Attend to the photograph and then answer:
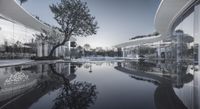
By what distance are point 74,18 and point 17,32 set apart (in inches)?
324

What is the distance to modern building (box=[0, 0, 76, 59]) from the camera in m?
15.8

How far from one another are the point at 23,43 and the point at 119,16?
14106 millimetres

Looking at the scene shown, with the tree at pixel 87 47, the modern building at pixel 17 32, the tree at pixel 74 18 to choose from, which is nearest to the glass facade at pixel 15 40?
the modern building at pixel 17 32

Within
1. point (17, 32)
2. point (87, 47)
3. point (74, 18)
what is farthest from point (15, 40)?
point (87, 47)

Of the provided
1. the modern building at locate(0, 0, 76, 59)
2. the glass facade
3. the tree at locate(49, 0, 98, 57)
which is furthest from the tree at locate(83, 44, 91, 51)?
the tree at locate(49, 0, 98, 57)

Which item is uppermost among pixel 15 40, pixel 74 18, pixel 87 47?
pixel 74 18

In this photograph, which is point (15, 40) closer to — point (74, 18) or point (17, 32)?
point (17, 32)

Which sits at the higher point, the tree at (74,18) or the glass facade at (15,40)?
the tree at (74,18)

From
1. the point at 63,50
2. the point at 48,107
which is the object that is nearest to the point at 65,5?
the point at 48,107

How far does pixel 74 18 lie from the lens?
64.5 ft

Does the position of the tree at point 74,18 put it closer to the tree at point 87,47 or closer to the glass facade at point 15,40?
the glass facade at point 15,40

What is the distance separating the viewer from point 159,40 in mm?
31484

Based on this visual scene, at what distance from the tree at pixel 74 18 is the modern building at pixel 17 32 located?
10.3ft

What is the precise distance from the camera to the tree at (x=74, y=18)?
63.9 feet
